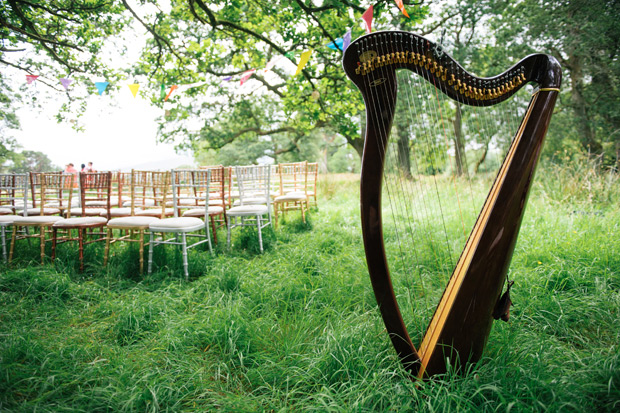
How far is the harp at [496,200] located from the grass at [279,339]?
129 millimetres

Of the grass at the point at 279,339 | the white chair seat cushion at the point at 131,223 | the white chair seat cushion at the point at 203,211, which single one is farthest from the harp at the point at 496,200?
the white chair seat cushion at the point at 203,211

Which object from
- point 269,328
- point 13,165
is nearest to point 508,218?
point 269,328

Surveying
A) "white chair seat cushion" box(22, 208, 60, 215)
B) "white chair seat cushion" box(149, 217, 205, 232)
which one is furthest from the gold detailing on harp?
"white chair seat cushion" box(22, 208, 60, 215)

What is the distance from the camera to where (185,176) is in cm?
331

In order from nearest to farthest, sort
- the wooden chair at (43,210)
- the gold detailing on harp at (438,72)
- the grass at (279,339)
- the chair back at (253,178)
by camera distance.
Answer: the gold detailing on harp at (438,72) < the grass at (279,339) < the wooden chair at (43,210) < the chair back at (253,178)

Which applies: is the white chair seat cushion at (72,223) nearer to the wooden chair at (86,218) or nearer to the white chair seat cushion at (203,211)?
the wooden chair at (86,218)

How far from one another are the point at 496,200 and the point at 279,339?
119 cm

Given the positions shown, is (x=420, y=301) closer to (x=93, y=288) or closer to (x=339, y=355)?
(x=339, y=355)

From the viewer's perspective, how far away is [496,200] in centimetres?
133

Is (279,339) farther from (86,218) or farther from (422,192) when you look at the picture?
(86,218)

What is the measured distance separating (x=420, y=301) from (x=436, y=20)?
396 inches

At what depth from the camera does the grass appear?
122 centimetres

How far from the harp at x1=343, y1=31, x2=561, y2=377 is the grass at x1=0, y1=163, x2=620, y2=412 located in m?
0.13

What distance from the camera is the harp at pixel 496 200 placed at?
1096mm
